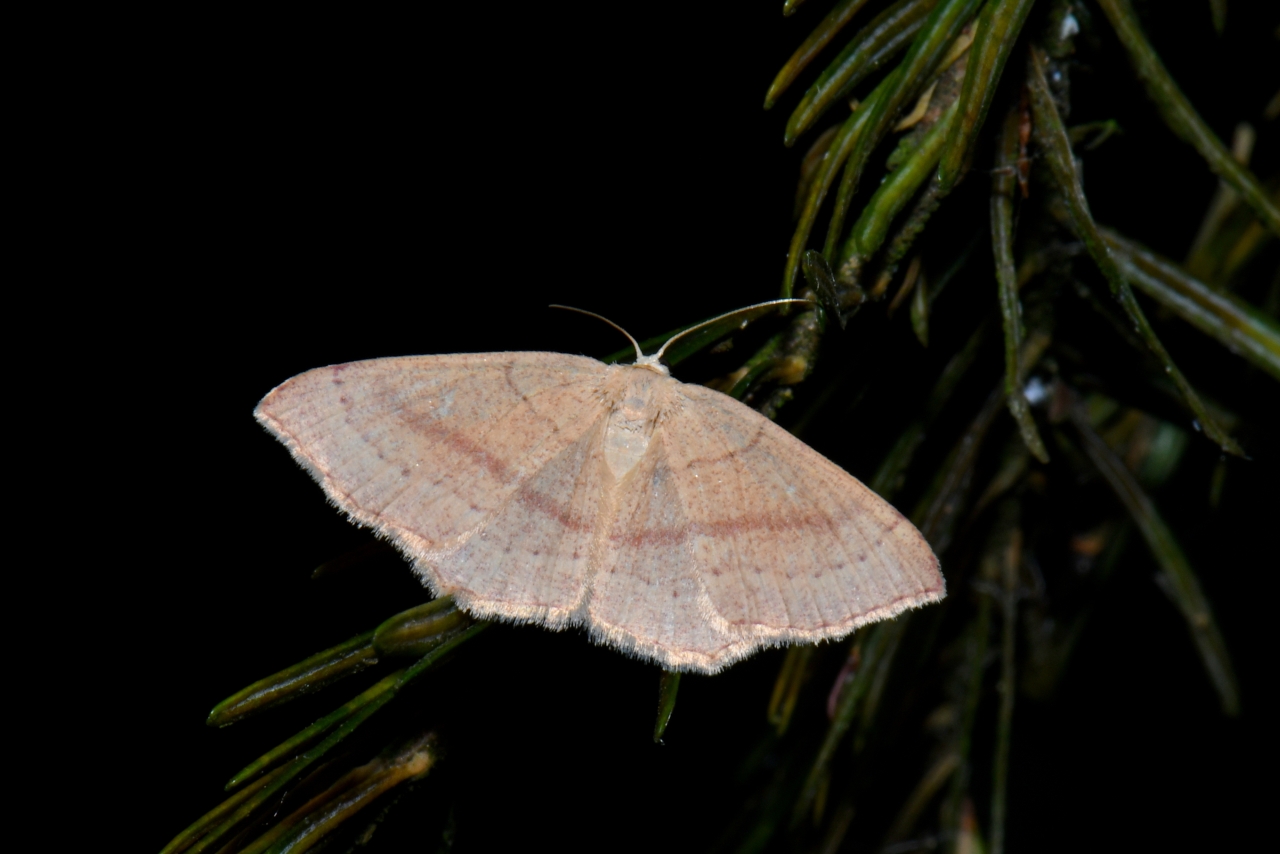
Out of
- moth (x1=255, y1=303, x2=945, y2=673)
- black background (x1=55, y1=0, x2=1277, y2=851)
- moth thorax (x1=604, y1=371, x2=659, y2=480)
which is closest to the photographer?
moth (x1=255, y1=303, x2=945, y2=673)

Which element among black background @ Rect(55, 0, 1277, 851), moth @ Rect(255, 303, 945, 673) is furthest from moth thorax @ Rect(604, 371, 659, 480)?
black background @ Rect(55, 0, 1277, 851)

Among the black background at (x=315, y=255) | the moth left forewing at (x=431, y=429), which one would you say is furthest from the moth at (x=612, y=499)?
→ the black background at (x=315, y=255)

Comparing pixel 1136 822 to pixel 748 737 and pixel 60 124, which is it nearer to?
pixel 748 737

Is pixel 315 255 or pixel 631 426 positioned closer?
pixel 631 426

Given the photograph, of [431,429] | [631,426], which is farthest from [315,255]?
[631,426]

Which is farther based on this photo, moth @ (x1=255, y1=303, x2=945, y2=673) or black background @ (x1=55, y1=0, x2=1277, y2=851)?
black background @ (x1=55, y1=0, x2=1277, y2=851)

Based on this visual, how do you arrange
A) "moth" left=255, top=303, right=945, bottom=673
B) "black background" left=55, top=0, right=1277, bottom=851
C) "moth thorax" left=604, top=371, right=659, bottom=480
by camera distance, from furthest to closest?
"black background" left=55, top=0, right=1277, bottom=851 → "moth thorax" left=604, top=371, right=659, bottom=480 → "moth" left=255, top=303, right=945, bottom=673

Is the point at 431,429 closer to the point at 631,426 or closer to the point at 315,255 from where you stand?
the point at 631,426

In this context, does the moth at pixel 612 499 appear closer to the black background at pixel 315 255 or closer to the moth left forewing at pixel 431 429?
the moth left forewing at pixel 431 429

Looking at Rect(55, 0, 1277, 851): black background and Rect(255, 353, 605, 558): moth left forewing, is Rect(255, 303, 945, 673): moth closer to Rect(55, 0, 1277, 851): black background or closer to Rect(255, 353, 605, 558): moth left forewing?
Rect(255, 353, 605, 558): moth left forewing
